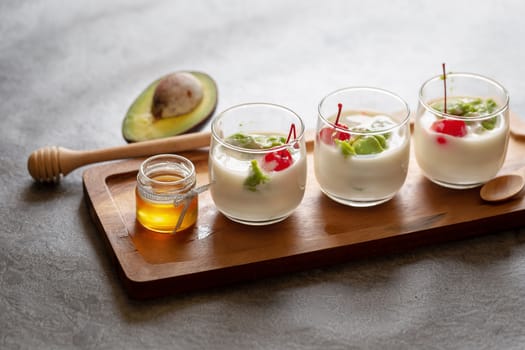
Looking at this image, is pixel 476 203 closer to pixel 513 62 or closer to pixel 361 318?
pixel 361 318

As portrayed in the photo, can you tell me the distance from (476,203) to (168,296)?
2.31 ft

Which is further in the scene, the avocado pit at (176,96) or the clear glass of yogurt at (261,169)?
the avocado pit at (176,96)

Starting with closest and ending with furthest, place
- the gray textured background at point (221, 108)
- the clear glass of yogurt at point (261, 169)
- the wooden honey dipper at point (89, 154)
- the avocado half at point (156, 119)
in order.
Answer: the gray textured background at point (221, 108) → the clear glass of yogurt at point (261, 169) → the wooden honey dipper at point (89, 154) → the avocado half at point (156, 119)

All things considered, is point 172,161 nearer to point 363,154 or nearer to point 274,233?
point 274,233

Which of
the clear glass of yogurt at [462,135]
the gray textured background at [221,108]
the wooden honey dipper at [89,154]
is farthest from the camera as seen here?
the wooden honey dipper at [89,154]

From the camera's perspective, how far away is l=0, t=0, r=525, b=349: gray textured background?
1510 mm

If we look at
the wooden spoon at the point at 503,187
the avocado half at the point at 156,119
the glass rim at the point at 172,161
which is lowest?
the avocado half at the point at 156,119

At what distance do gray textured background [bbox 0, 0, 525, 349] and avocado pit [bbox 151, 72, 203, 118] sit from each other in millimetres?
143

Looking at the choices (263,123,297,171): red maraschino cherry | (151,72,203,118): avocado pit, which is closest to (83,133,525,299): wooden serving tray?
(263,123,297,171): red maraschino cherry

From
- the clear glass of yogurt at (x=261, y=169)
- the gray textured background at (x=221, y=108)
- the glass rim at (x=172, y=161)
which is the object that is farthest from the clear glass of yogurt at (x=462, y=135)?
the glass rim at (x=172, y=161)

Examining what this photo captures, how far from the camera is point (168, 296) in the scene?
1.58 metres

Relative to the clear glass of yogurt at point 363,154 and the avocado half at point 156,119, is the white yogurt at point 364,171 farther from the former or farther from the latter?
the avocado half at point 156,119

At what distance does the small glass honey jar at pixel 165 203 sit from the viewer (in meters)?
1.66

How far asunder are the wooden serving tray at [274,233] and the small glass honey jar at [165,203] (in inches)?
0.9
